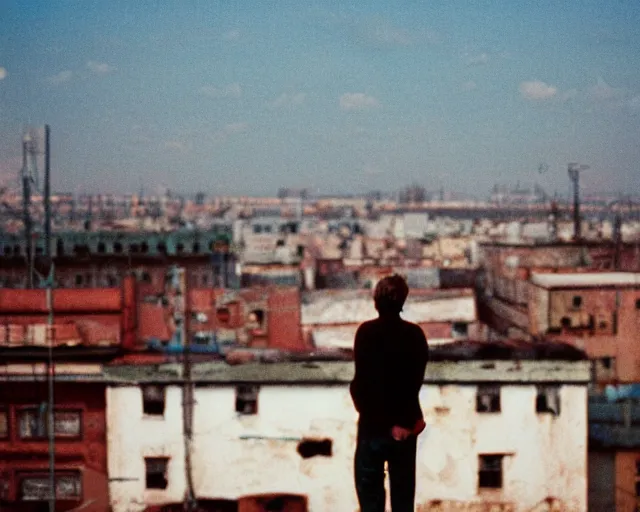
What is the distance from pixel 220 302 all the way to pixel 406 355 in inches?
500

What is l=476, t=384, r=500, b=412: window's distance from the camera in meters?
9.61

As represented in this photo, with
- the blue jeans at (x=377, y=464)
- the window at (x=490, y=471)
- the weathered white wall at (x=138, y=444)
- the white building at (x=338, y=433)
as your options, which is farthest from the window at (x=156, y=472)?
the blue jeans at (x=377, y=464)

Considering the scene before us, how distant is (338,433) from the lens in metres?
9.62

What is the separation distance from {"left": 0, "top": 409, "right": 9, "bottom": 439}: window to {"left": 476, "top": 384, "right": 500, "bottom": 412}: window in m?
5.19

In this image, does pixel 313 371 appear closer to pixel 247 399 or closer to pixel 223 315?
pixel 247 399

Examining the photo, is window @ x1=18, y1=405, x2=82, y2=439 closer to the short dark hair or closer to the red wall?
the red wall

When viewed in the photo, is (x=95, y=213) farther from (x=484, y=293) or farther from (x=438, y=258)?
(x=484, y=293)

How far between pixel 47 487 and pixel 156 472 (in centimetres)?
118

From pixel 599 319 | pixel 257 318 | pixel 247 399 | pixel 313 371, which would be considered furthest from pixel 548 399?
pixel 257 318

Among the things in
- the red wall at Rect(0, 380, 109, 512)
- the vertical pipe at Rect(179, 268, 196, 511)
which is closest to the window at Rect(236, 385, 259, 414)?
the vertical pipe at Rect(179, 268, 196, 511)

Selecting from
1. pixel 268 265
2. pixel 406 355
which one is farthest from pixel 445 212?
pixel 406 355

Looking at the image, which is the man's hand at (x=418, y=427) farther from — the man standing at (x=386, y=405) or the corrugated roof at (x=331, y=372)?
the corrugated roof at (x=331, y=372)

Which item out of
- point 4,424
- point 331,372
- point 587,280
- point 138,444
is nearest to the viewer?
point 331,372

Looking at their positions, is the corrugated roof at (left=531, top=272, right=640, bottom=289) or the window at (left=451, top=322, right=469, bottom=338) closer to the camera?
the window at (left=451, top=322, right=469, bottom=338)
